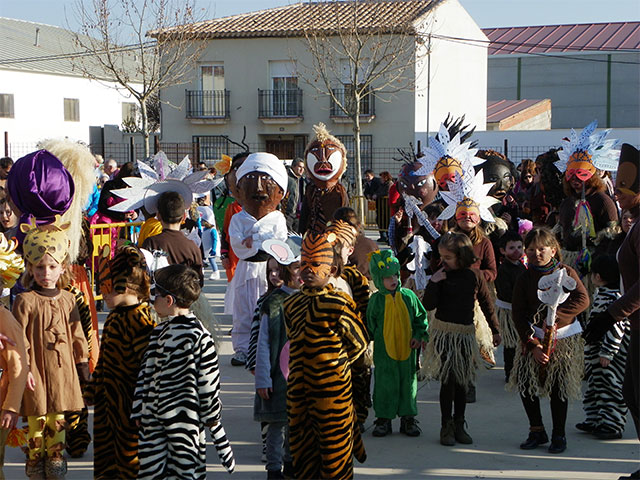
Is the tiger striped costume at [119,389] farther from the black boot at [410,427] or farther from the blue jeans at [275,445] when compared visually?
the black boot at [410,427]

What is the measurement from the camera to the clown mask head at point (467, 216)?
6770 mm

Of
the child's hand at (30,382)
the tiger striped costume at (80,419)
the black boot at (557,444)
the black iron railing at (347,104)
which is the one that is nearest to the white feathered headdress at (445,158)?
the black boot at (557,444)

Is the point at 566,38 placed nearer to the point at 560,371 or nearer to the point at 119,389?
the point at 560,371

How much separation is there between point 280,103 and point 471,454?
2533 cm

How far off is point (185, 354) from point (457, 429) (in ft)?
8.03

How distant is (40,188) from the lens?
5891mm

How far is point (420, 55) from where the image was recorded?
1084 inches

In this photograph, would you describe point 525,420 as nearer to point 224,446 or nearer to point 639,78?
point 224,446

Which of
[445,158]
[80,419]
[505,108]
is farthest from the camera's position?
[505,108]

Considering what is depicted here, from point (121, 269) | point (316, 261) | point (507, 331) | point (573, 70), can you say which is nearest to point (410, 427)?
point (507, 331)

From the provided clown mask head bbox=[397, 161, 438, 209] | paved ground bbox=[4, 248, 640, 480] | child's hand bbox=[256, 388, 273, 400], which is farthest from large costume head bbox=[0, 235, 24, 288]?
clown mask head bbox=[397, 161, 438, 209]

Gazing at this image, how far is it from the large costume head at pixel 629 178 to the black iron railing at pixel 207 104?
86.2 ft

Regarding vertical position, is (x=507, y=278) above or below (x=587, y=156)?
below

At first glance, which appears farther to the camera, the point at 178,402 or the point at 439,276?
the point at 439,276
